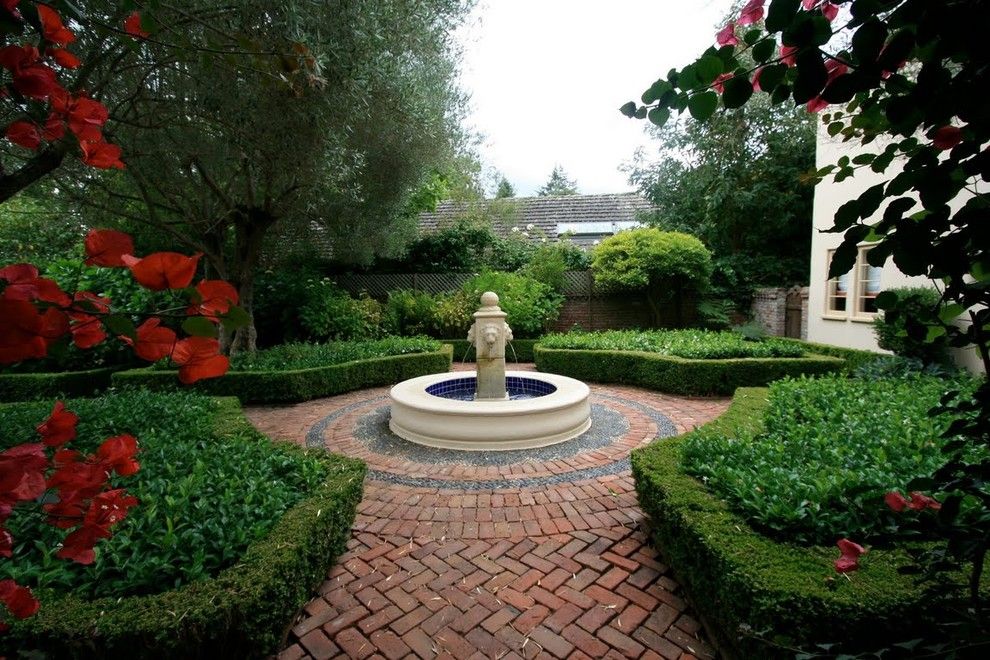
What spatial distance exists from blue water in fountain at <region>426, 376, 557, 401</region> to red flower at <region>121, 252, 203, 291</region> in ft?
20.4

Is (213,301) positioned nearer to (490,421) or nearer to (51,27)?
(51,27)

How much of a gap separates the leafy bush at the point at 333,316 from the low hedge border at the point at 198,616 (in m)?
8.73

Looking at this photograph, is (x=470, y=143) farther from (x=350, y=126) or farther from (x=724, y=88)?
(x=724, y=88)

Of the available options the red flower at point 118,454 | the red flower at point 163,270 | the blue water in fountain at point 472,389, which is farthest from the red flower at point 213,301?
the blue water in fountain at point 472,389

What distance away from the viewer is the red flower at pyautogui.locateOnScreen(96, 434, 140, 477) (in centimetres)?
111

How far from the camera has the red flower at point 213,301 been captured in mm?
763

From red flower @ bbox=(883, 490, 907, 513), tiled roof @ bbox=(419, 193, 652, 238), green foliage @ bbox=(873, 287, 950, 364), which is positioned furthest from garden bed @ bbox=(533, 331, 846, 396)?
tiled roof @ bbox=(419, 193, 652, 238)

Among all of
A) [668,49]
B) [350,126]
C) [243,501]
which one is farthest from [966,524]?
[350,126]

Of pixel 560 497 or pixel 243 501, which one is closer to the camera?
pixel 243 501

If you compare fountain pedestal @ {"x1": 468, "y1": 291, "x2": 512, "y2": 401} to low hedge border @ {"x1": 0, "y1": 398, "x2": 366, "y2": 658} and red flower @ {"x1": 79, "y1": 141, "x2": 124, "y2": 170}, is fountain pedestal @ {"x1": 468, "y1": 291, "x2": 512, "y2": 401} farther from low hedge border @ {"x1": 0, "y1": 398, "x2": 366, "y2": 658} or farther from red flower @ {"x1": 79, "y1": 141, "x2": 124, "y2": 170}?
red flower @ {"x1": 79, "y1": 141, "x2": 124, "y2": 170}

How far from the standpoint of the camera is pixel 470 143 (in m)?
10.2

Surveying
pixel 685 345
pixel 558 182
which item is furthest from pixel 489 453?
pixel 558 182

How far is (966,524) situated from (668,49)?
2.31 metres

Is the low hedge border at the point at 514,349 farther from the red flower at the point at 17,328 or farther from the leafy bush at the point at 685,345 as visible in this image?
the red flower at the point at 17,328
